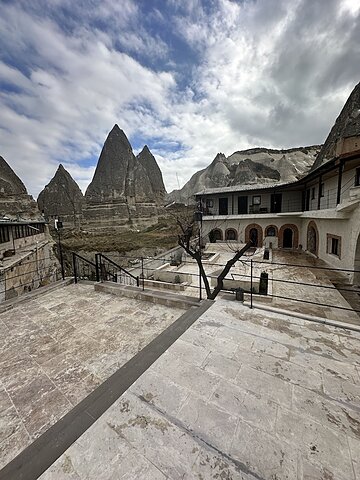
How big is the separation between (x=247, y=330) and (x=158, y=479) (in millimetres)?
2519

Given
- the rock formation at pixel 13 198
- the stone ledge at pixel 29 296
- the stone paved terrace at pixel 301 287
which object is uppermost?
the rock formation at pixel 13 198

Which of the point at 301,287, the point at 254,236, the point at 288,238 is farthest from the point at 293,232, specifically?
the point at 301,287

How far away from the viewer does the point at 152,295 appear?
5242 mm

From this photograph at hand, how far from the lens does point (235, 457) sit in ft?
5.54

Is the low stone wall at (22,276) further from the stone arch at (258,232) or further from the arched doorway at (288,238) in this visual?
the arched doorway at (288,238)

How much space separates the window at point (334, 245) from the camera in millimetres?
10538

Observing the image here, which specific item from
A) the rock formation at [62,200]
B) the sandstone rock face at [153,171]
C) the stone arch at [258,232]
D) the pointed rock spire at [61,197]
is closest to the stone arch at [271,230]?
the stone arch at [258,232]

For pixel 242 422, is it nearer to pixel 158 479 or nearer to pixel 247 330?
pixel 158 479

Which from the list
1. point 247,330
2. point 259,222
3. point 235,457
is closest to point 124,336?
point 247,330

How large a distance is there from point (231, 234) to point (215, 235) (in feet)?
5.36

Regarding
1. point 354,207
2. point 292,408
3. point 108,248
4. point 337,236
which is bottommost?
point 108,248

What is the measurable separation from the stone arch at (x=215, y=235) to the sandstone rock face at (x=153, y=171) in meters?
43.4

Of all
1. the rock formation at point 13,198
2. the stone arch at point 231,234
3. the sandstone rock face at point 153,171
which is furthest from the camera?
the sandstone rock face at point 153,171

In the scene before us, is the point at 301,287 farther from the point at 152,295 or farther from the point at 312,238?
the point at 312,238
